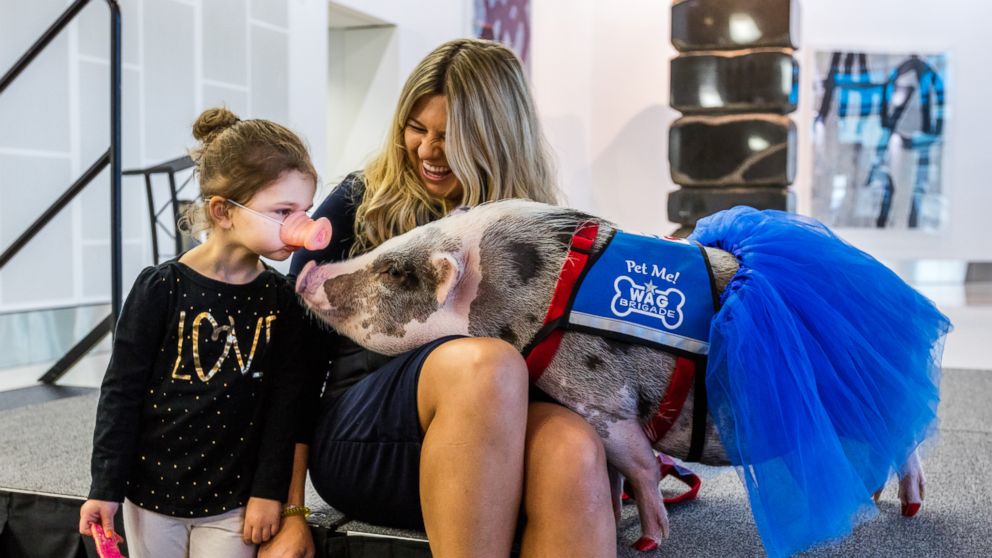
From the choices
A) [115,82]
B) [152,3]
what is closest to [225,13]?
[152,3]

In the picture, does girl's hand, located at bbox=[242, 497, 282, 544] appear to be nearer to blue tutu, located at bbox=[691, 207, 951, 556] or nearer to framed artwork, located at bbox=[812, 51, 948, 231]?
blue tutu, located at bbox=[691, 207, 951, 556]

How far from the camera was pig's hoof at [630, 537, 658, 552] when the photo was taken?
48.9 inches

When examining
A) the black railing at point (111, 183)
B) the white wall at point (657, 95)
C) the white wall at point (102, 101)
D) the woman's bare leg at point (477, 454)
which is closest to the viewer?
the woman's bare leg at point (477, 454)

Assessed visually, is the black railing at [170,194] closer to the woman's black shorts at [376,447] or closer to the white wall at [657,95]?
the woman's black shorts at [376,447]

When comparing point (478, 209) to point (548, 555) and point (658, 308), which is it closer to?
point (658, 308)

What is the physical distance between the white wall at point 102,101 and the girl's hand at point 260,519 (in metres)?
1.89

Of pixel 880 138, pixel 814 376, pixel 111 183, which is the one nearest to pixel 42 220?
pixel 111 183

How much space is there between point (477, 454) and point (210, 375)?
1.27 feet

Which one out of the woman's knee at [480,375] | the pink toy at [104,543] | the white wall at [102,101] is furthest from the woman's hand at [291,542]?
the white wall at [102,101]

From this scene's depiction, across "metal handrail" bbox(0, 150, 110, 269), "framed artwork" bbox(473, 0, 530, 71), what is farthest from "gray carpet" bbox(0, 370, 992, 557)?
"framed artwork" bbox(473, 0, 530, 71)

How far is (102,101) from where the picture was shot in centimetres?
344

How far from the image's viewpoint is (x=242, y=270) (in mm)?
1262

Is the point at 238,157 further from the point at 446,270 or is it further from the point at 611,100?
the point at 611,100

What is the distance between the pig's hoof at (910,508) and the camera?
1.43 meters
